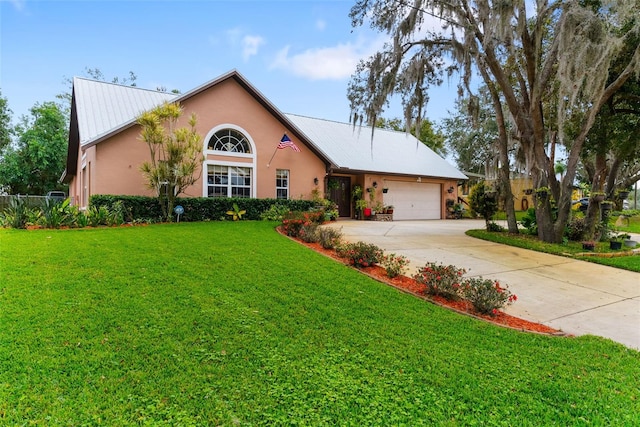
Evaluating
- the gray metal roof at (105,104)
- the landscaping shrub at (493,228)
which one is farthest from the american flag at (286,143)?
the landscaping shrub at (493,228)

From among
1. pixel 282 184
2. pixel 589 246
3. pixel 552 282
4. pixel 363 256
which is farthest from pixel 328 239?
pixel 282 184

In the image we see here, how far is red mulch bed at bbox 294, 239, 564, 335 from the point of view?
400cm

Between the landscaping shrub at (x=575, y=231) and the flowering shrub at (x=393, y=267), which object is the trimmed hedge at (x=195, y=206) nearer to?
the flowering shrub at (x=393, y=267)

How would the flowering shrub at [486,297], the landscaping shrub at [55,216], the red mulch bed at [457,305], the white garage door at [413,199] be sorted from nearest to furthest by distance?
1. the red mulch bed at [457,305]
2. the flowering shrub at [486,297]
3. the landscaping shrub at [55,216]
4. the white garage door at [413,199]

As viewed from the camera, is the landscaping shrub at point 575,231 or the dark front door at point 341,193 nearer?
the landscaping shrub at point 575,231

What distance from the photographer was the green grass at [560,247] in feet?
24.3

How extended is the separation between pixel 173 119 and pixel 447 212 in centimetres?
1635

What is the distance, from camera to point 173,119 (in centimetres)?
1165

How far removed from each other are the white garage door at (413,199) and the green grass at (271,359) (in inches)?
560

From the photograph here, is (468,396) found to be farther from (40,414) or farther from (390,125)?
(390,125)

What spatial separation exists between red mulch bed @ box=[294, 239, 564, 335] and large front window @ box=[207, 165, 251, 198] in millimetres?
8847

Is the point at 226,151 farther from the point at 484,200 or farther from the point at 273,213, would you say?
the point at 484,200

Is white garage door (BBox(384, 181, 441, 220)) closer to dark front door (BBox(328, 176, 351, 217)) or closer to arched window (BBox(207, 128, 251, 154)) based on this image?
dark front door (BBox(328, 176, 351, 217))

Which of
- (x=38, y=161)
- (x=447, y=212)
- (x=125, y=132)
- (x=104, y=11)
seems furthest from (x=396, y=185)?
(x=38, y=161)
